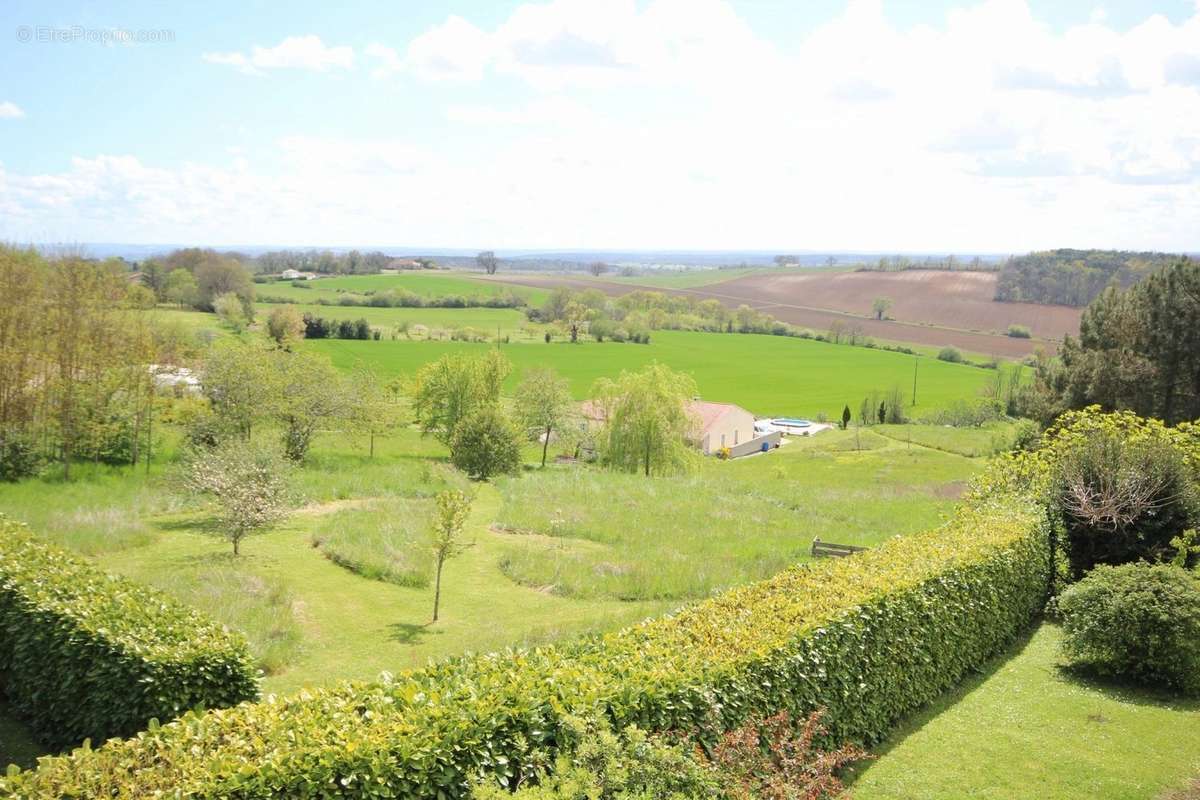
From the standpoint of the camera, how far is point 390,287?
13612 cm

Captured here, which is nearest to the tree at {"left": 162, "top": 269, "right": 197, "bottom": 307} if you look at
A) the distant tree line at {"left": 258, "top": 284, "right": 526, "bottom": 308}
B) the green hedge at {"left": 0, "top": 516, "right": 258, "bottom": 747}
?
the distant tree line at {"left": 258, "top": 284, "right": 526, "bottom": 308}

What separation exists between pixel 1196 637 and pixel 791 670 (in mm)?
8271

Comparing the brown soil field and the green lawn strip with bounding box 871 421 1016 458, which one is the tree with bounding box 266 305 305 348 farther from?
the brown soil field

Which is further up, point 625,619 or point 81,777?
point 81,777

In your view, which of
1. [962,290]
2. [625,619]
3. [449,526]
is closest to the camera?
[625,619]

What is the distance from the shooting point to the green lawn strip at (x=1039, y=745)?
9.78m

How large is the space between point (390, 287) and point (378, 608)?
12454cm

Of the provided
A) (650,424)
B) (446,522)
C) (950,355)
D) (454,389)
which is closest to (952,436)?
(650,424)

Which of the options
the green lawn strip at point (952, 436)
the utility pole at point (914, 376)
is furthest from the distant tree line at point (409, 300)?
the green lawn strip at point (952, 436)

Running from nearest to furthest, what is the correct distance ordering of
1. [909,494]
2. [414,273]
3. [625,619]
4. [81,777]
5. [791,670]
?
[81,777] < [791,670] < [625,619] < [909,494] < [414,273]

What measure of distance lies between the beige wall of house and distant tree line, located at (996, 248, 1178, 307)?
62353 mm

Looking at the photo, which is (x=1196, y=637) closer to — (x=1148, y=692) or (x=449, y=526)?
(x=1148, y=692)

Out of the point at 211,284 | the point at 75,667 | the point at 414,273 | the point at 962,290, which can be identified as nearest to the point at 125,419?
the point at 75,667

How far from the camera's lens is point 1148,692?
44.0ft
